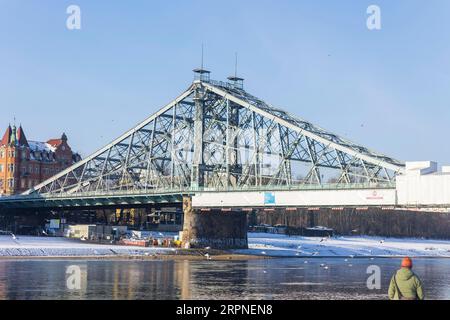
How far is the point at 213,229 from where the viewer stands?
127 metres

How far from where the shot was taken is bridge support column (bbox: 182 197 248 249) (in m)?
124

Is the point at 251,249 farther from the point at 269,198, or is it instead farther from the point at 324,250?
the point at 269,198

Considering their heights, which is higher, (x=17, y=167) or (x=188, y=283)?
(x=17, y=167)

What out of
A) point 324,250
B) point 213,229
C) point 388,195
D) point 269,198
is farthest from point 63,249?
point 324,250

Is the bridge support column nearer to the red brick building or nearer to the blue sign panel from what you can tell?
the blue sign panel

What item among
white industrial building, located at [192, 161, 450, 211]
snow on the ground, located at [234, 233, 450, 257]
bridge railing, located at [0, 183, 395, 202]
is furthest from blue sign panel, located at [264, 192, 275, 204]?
snow on the ground, located at [234, 233, 450, 257]

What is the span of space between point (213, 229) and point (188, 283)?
63.1 meters

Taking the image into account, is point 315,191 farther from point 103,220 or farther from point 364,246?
point 103,220

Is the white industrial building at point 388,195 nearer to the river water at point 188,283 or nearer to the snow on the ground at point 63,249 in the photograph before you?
the river water at point 188,283

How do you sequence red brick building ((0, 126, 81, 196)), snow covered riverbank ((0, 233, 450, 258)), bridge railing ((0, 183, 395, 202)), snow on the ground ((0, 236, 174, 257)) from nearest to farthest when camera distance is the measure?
1. bridge railing ((0, 183, 395, 202))
2. snow on the ground ((0, 236, 174, 257))
3. snow covered riverbank ((0, 233, 450, 258))
4. red brick building ((0, 126, 81, 196))

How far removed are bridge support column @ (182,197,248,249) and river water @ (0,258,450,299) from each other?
35067 millimetres

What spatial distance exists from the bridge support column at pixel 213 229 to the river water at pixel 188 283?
115 ft

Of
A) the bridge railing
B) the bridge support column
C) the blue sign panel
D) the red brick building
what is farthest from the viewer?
the red brick building
